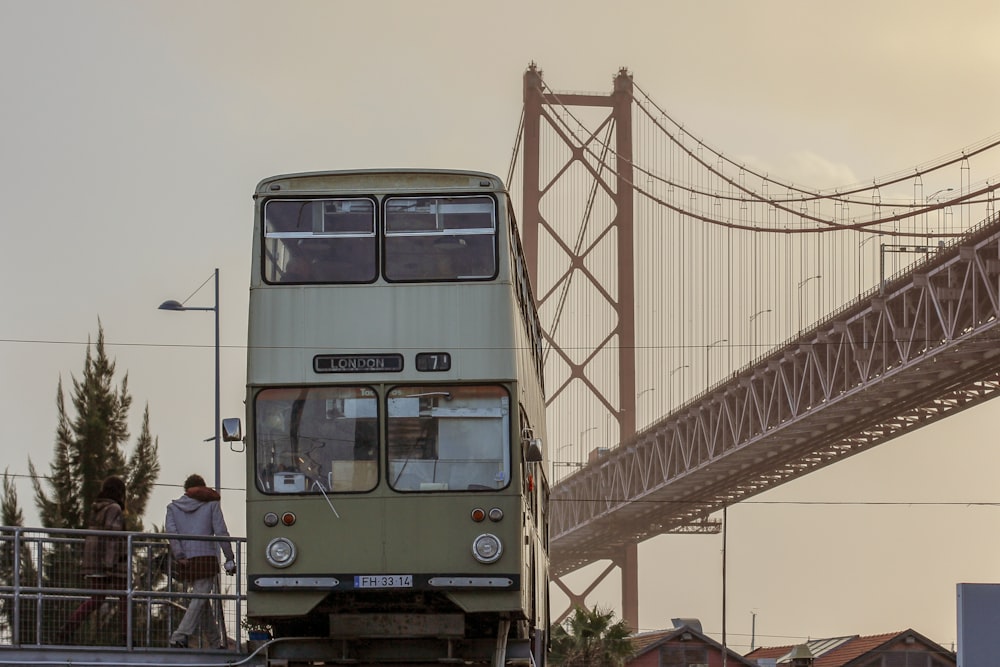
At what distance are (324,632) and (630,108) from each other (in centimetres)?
6206

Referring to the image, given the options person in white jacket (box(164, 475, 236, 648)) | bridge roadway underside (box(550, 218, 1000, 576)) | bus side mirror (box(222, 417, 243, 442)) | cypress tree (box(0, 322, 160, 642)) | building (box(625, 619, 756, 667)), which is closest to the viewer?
bus side mirror (box(222, 417, 243, 442))

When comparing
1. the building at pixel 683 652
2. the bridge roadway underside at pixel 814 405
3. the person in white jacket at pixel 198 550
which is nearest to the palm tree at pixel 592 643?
the bridge roadway underside at pixel 814 405

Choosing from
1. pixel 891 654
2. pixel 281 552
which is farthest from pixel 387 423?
pixel 891 654

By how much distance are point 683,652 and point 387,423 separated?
5875 centimetres

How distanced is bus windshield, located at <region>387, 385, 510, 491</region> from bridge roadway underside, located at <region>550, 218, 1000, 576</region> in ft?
108

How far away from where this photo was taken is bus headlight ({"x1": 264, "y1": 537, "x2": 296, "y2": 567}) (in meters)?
17.8

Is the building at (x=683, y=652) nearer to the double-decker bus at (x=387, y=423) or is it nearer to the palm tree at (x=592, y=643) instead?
the palm tree at (x=592, y=643)

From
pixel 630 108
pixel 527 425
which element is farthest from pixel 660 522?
pixel 527 425

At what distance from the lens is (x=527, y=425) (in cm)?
1892

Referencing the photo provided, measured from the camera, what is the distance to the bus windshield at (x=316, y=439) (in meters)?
18.0

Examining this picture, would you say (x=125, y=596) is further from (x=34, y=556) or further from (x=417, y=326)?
(x=417, y=326)

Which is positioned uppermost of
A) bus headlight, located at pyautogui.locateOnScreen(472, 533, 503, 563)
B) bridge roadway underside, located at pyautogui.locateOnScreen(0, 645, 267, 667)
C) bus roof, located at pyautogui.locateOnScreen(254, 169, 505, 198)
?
bus roof, located at pyautogui.locateOnScreen(254, 169, 505, 198)

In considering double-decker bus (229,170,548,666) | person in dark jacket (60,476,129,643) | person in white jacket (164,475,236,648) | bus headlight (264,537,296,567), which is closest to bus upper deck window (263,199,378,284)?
double-decker bus (229,170,548,666)

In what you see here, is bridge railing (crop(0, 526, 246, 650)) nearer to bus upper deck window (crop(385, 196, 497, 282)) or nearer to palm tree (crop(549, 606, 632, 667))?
bus upper deck window (crop(385, 196, 497, 282))
